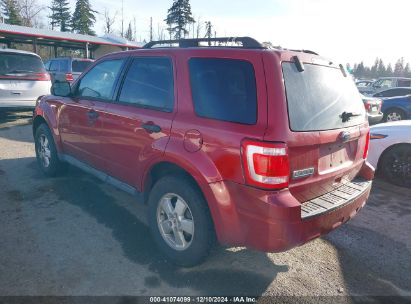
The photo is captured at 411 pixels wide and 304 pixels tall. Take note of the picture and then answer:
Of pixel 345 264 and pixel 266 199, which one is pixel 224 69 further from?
pixel 345 264

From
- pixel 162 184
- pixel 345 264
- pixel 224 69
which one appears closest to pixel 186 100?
pixel 224 69

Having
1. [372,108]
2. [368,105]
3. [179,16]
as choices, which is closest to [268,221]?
[368,105]

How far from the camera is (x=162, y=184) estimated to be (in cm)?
297

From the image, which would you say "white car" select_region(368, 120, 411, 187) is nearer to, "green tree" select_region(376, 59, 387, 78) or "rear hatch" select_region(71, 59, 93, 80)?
"rear hatch" select_region(71, 59, 93, 80)

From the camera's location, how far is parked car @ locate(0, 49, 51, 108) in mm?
8398

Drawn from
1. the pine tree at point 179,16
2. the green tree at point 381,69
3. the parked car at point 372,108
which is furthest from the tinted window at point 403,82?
the green tree at point 381,69

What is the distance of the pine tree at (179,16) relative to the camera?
167ft

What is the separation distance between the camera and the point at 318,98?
2623 millimetres

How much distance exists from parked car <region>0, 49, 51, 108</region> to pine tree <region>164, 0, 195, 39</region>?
44716 mm

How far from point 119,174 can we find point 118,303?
1.50 m

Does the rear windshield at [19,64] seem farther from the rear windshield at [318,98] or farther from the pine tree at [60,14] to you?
the pine tree at [60,14]

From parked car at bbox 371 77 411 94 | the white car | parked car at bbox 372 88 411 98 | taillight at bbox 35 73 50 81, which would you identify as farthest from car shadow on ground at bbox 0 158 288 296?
parked car at bbox 371 77 411 94

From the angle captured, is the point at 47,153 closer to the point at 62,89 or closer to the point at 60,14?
the point at 62,89

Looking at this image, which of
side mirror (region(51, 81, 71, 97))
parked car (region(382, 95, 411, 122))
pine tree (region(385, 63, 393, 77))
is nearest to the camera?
side mirror (region(51, 81, 71, 97))
